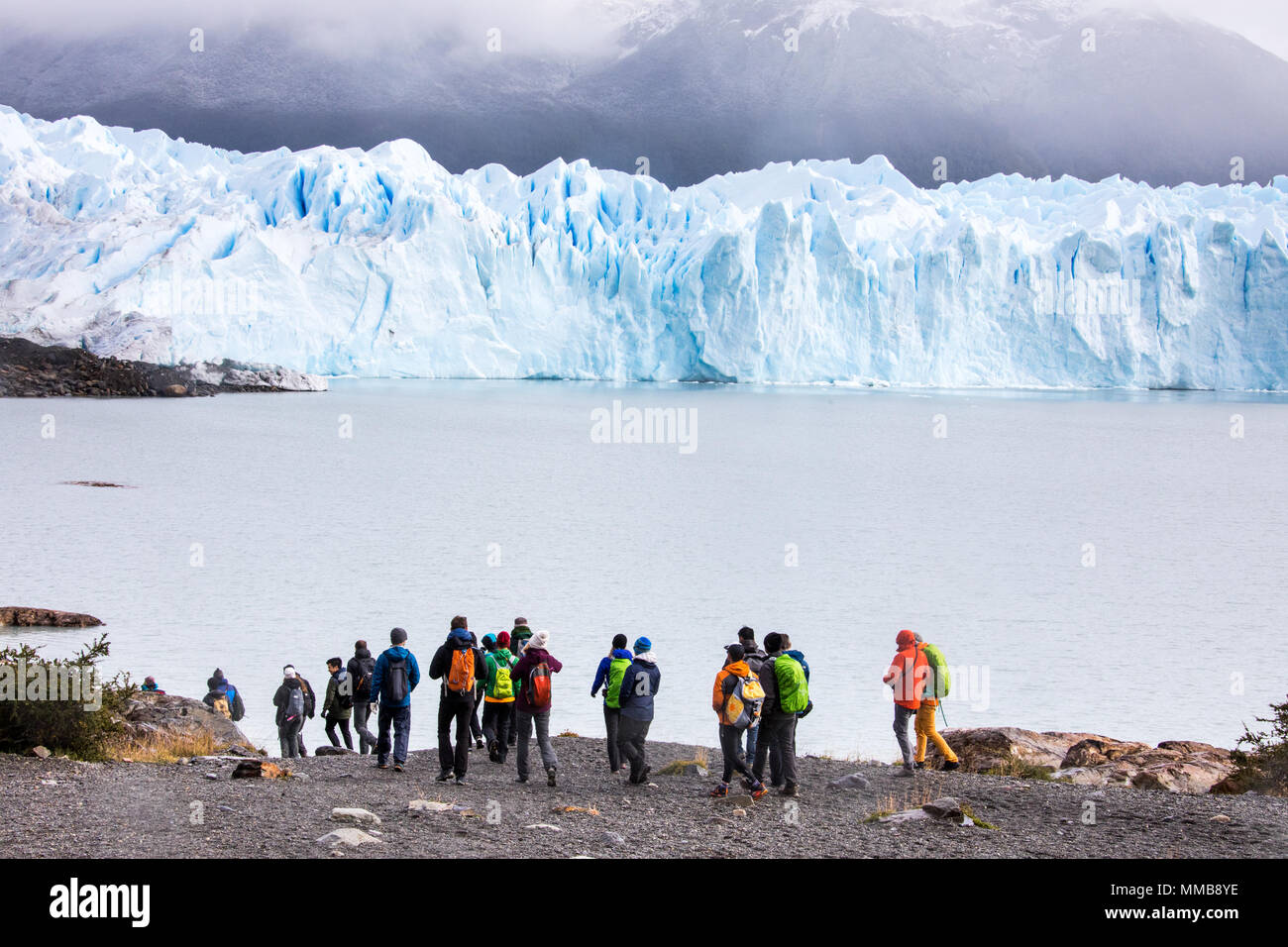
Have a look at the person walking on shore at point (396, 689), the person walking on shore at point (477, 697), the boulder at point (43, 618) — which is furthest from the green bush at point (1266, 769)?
the boulder at point (43, 618)

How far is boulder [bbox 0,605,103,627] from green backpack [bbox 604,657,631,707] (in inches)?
336

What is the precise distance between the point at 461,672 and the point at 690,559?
38.3ft

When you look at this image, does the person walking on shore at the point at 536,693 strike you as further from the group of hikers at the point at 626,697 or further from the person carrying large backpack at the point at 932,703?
the person carrying large backpack at the point at 932,703

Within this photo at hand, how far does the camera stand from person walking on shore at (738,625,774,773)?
23.8 feet

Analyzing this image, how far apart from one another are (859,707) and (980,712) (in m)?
1.22

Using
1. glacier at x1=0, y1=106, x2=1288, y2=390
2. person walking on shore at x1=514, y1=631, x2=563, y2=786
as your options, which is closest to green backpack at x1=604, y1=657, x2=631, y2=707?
person walking on shore at x1=514, y1=631, x2=563, y2=786

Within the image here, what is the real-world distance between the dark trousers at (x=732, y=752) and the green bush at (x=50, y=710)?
4.02 m

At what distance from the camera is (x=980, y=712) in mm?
11344

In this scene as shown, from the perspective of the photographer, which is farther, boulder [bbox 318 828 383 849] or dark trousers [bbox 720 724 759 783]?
dark trousers [bbox 720 724 759 783]

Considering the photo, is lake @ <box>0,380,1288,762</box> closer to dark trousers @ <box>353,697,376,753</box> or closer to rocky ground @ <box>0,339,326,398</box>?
dark trousers @ <box>353,697,376,753</box>

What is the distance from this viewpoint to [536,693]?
750 cm

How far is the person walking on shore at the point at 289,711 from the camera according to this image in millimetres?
9031
